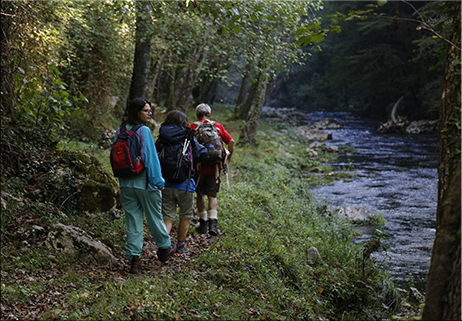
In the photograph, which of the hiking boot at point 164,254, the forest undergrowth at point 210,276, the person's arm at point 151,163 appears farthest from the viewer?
the hiking boot at point 164,254

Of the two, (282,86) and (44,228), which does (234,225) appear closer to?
(44,228)

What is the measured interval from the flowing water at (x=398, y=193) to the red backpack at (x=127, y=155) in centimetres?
315

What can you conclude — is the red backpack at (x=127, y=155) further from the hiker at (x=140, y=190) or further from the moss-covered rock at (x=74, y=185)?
the moss-covered rock at (x=74, y=185)

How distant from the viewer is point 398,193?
1223 cm

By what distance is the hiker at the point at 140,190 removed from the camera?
15.6 feet

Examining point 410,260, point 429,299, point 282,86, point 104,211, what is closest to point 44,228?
point 104,211

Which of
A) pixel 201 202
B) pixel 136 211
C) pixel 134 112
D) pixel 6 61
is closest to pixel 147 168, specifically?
pixel 136 211

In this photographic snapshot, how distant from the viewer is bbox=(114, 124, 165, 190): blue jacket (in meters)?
4.72

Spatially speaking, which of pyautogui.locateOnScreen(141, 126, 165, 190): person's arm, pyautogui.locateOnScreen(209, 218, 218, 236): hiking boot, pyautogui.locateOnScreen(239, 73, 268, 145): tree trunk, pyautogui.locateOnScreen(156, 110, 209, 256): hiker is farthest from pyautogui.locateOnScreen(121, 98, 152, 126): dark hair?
pyautogui.locateOnScreen(239, 73, 268, 145): tree trunk

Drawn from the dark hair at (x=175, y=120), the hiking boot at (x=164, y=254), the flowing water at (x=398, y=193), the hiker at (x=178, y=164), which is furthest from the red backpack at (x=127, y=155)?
the flowing water at (x=398, y=193)

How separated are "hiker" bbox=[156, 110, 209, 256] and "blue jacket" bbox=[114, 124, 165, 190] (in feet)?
1.77

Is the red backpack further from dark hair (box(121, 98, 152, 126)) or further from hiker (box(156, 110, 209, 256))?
hiker (box(156, 110, 209, 256))

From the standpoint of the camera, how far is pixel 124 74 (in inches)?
485

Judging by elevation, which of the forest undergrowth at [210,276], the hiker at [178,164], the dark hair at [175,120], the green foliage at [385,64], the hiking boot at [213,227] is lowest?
the forest undergrowth at [210,276]
